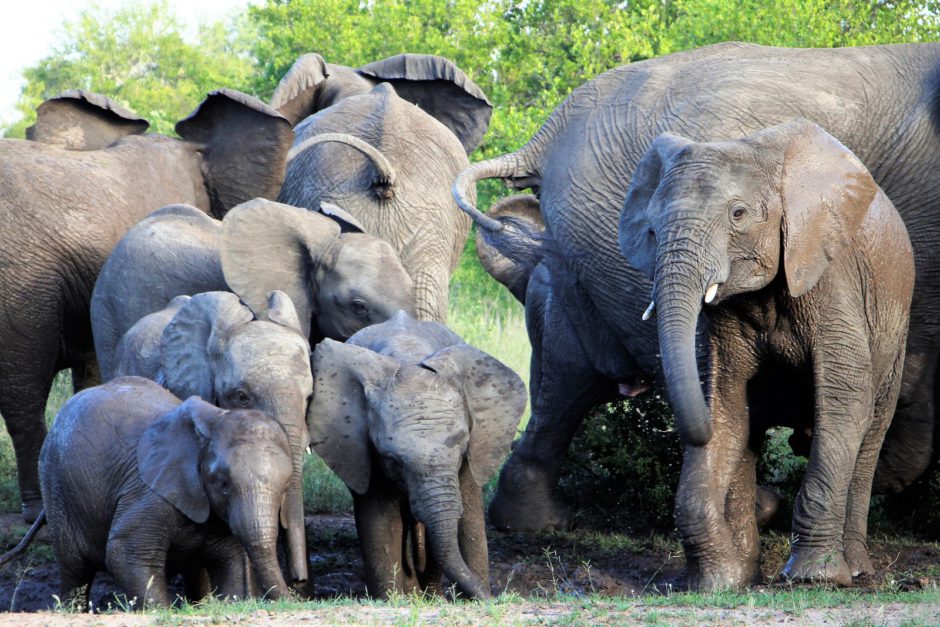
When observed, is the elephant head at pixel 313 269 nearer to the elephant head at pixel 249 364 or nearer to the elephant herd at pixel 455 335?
the elephant herd at pixel 455 335

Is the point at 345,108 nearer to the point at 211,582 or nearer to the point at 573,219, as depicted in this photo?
the point at 573,219

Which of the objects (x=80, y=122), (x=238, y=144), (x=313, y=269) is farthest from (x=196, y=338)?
(x=80, y=122)

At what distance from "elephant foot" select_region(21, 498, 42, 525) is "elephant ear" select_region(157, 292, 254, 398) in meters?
1.68

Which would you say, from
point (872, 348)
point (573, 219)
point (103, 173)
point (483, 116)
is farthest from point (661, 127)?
point (483, 116)

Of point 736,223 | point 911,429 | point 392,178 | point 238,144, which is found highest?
point 238,144

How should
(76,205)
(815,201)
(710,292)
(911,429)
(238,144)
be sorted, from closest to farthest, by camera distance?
(710,292), (815,201), (911,429), (76,205), (238,144)

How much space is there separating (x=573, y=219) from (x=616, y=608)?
7.44 feet

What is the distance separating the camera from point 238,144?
8609 millimetres

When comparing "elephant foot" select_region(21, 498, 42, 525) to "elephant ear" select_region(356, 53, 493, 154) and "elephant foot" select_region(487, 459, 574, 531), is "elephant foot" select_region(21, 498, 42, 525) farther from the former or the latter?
"elephant ear" select_region(356, 53, 493, 154)

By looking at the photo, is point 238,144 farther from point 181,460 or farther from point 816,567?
point 816,567

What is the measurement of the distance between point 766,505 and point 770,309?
1.86m

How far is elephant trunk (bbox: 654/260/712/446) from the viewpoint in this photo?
17.4 feet

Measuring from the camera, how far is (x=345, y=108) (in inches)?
344

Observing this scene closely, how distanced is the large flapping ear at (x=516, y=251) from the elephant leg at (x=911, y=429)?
1.69 meters
